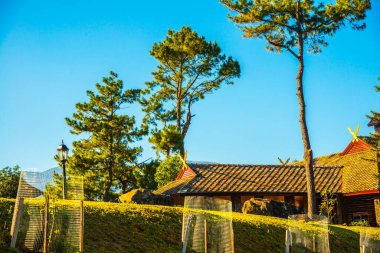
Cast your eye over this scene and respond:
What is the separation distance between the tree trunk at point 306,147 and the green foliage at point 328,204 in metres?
1.28

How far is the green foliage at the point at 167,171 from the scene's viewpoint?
37031mm

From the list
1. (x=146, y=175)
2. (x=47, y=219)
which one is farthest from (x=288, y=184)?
(x=47, y=219)

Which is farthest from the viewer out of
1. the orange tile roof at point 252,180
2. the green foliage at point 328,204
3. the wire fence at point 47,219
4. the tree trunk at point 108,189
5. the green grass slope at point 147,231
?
the tree trunk at point 108,189

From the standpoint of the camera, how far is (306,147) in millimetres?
27891

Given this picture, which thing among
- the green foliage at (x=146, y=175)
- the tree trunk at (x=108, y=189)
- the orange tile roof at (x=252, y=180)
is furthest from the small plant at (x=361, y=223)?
the tree trunk at (x=108, y=189)

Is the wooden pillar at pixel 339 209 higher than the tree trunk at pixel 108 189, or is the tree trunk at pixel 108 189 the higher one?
the tree trunk at pixel 108 189

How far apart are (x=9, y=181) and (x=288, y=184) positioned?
2400 centimetres

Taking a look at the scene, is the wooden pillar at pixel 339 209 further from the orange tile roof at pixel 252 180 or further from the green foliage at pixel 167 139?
the green foliage at pixel 167 139

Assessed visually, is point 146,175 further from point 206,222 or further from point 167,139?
point 206,222

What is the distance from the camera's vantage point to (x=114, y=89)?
123 feet

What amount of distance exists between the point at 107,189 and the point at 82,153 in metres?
3.23

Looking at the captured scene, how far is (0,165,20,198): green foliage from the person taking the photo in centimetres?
3849

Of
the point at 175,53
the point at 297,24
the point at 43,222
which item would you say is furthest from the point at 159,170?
the point at 43,222

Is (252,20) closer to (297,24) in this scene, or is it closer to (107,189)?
(297,24)
